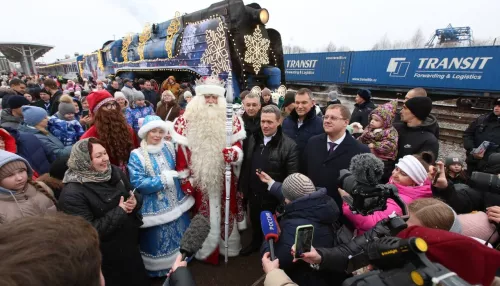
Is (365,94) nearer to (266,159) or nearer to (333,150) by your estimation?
(333,150)

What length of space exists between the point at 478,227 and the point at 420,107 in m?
1.53

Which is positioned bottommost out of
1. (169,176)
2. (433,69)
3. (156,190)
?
(156,190)

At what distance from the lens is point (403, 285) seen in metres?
0.83

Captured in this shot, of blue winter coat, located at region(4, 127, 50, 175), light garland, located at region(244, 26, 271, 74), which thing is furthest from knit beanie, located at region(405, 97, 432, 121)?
light garland, located at region(244, 26, 271, 74)

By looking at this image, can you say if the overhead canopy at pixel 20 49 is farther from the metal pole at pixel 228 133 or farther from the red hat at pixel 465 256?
the red hat at pixel 465 256

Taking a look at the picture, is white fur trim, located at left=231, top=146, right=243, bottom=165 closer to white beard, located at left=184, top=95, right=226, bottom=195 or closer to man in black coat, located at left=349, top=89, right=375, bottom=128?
white beard, located at left=184, top=95, right=226, bottom=195

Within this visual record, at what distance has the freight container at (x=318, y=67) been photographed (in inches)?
695

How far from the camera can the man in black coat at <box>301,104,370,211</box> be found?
240 cm

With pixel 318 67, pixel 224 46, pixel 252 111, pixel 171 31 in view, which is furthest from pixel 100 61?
pixel 252 111

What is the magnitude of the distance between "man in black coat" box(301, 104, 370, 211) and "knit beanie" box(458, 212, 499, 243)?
3.11ft

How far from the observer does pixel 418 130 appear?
2.84m

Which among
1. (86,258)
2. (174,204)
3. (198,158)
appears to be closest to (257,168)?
(198,158)

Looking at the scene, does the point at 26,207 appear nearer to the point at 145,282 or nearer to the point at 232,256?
the point at 145,282

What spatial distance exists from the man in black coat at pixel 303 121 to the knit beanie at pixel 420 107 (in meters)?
1.04
